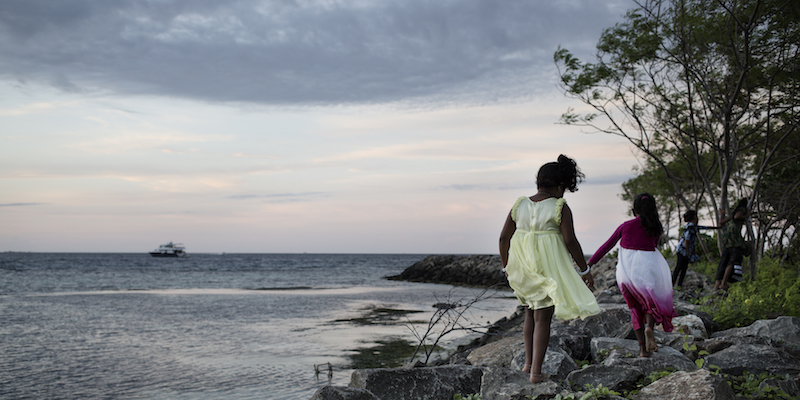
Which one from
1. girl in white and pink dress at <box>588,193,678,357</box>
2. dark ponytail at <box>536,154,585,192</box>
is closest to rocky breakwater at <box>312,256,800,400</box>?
girl in white and pink dress at <box>588,193,678,357</box>

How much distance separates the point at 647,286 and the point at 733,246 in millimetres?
6056

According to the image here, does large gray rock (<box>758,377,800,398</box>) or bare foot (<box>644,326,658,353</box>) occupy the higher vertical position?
bare foot (<box>644,326,658,353</box>)

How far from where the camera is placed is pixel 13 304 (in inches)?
784

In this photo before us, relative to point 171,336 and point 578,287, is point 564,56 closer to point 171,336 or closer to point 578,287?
point 578,287

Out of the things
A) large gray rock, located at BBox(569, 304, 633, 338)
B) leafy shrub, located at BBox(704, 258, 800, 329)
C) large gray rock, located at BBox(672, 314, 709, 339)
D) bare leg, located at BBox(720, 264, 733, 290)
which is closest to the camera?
large gray rock, located at BBox(672, 314, 709, 339)

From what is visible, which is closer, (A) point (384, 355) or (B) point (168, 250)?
(A) point (384, 355)

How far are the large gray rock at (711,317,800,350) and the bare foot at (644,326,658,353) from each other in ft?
6.10

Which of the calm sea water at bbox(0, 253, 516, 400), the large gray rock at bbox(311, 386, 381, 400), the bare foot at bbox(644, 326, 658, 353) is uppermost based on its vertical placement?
the bare foot at bbox(644, 326, 658, 353)

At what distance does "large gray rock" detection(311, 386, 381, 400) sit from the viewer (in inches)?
163

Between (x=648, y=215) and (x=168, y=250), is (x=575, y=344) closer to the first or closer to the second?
(x=648, y=215)

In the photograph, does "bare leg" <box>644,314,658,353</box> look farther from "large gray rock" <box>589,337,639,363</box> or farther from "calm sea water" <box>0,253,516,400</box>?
"calm sea water" <box>0,253,516,400</box>

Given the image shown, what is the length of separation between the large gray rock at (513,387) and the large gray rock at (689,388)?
2.00ft

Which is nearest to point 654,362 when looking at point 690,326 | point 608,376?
point 608,376

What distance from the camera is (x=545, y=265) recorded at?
4.28m
